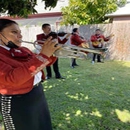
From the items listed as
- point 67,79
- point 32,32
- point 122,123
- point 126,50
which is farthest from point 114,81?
point 32,32

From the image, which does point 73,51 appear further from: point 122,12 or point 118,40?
point 122,12

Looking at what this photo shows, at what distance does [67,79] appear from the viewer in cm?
612

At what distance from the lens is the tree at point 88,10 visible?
40.1 ft

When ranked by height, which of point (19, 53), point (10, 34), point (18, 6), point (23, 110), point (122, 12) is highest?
point (18, 6)

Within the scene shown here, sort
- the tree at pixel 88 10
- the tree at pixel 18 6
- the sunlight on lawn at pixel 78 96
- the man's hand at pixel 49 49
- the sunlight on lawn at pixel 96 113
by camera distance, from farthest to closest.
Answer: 1. the tree at pixel 88 10
2. the sunlight on lawn at pixel 78 96
3. the sunlight on lawn at pixel 96 113
4. the tree at pixel 18 6
5. the man's hand at pixel 49 49

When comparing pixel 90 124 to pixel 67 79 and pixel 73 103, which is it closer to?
Answer: pixel 73 103

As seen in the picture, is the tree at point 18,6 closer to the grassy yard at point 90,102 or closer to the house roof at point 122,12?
the grassy yard at point 90,102

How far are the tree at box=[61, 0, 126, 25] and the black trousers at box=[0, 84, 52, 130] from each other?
11.1m

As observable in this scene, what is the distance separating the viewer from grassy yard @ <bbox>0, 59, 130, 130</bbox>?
10.8ft

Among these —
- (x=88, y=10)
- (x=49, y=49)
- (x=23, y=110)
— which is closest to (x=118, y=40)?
(x=88, y=10)

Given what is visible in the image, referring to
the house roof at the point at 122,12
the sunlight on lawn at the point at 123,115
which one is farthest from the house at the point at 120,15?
the sunlight on lawn at the point at 123,115

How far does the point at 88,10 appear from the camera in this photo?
12500 millimetres

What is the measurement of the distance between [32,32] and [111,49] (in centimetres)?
581

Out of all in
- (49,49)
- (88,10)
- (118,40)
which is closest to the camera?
(49,49)
